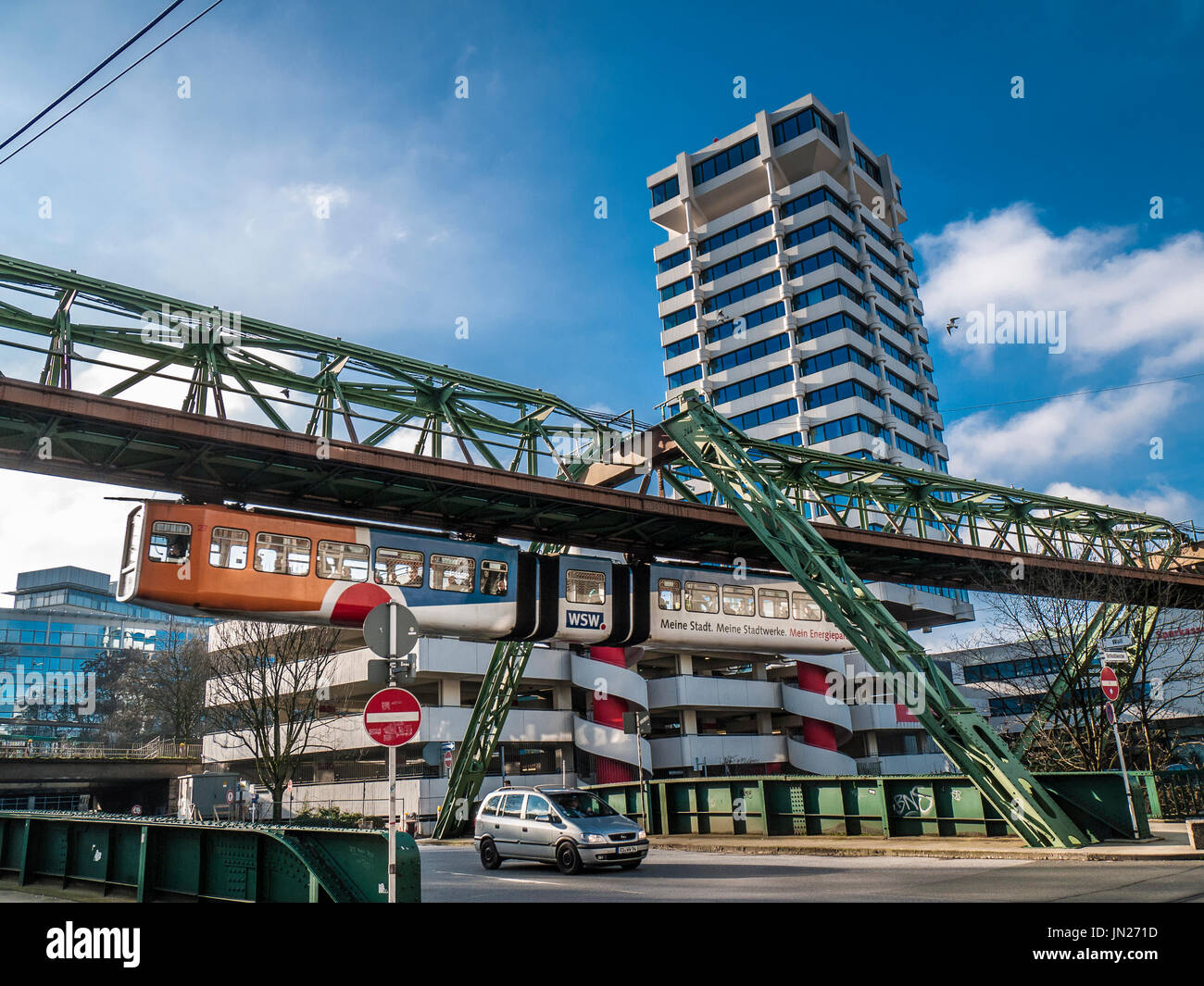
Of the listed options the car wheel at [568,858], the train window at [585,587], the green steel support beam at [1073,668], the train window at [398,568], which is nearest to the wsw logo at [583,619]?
the train window at [585,587]

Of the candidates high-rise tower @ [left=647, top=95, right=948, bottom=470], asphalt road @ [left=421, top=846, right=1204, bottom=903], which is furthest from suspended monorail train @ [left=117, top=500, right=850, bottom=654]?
high-rise tower @ [left=647, top=95, right=948, bottom=470]

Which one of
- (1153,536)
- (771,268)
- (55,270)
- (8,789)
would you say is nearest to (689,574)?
(55,270)

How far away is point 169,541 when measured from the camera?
55.3 feet

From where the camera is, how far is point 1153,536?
39406 mm

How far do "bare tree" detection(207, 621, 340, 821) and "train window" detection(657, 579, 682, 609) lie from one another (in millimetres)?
18447

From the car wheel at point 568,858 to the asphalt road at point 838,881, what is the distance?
0.19 metres

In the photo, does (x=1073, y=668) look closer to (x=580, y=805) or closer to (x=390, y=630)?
(x=580, y=805)

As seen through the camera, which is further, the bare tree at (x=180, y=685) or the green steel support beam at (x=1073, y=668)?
the bare tree at (x=180, y=685)

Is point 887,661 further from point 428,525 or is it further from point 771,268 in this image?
point 771,268

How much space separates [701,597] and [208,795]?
95.2 feet

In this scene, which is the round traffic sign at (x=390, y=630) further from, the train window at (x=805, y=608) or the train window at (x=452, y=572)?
the train window at (x=805, y=608)

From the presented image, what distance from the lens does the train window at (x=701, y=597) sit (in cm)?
2450

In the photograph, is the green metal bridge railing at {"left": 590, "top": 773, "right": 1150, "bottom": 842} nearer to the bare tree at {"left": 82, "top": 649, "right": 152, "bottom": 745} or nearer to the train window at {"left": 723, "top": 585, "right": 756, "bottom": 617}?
the train window at {"left": 723, "top": 585, "right": 756, "bottom": 617}
